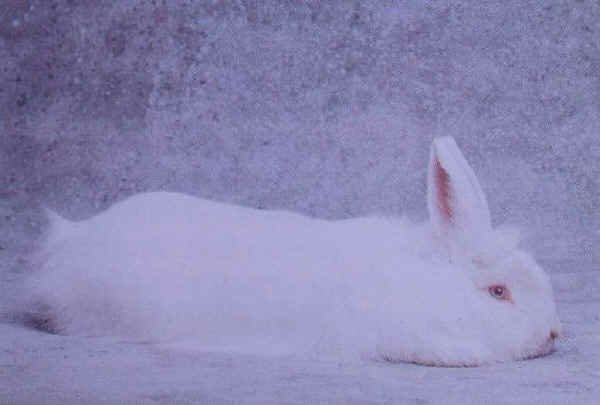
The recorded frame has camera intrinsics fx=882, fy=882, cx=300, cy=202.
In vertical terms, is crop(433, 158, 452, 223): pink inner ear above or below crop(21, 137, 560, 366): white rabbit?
above

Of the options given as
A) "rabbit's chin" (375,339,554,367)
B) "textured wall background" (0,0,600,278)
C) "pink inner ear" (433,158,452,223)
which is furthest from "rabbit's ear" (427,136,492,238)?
"textured wall background" (0,0,600,278)

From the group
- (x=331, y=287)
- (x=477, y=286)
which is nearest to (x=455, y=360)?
(x=477, y=286)

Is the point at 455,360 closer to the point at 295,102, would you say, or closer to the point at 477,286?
the point at 477,286

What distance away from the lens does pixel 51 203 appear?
4742 millimetres

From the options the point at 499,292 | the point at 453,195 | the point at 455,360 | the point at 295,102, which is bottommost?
the point at 455,360

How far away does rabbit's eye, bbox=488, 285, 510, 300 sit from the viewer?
2.40m

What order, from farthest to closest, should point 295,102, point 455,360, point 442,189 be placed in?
point 295,102 < point 442,189 < point 455,360

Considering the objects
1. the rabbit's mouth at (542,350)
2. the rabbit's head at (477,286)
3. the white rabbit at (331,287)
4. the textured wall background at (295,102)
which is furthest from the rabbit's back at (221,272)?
the textured wall background at (295,102)

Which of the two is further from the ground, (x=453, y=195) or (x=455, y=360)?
(x=453, y=195)

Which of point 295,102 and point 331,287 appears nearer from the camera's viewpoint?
point 331,287

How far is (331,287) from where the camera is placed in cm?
245

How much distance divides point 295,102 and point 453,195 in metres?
2.59

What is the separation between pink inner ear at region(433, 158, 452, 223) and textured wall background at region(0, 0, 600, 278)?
2070 millimetres

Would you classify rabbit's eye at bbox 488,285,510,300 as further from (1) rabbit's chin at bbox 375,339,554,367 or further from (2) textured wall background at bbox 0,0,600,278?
(2) textured wall background at bbox 0,0,600,278
